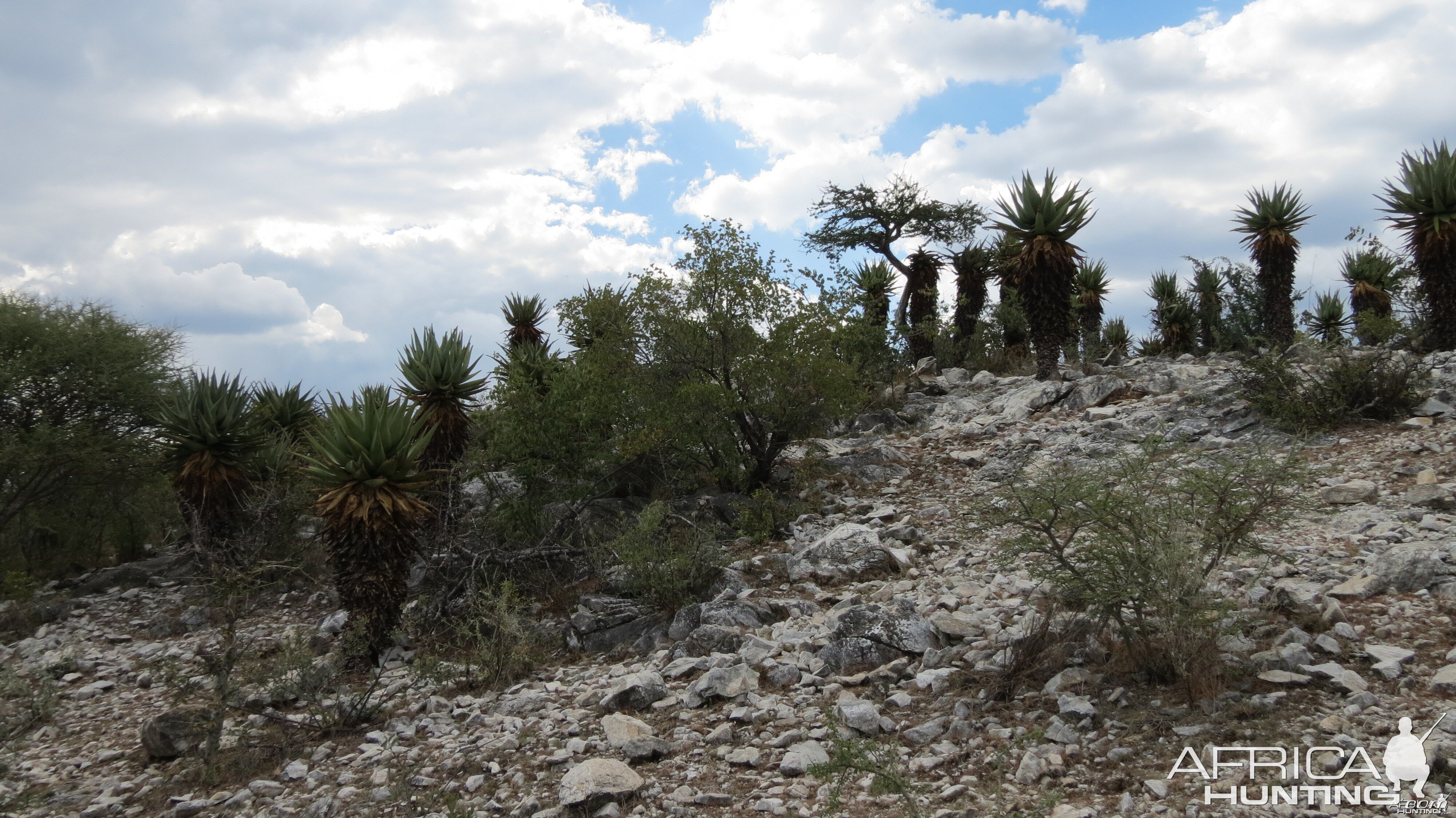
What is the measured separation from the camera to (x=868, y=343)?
1931 centimetres

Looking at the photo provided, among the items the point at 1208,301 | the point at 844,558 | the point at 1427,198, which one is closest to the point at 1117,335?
the point at 1208,301

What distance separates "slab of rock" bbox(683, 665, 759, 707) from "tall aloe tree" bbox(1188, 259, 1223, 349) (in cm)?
2417

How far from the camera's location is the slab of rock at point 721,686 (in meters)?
6.41

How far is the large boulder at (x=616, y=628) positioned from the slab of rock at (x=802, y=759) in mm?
3267

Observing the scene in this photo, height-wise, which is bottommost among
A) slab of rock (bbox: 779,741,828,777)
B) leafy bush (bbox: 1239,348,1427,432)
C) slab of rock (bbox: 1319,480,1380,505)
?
slab of rock (bbox: 779,741,828,777)

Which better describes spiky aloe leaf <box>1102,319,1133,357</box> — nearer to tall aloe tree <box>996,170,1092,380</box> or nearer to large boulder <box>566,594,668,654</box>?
tall aloe tree <box>996,170,1092,380</box>

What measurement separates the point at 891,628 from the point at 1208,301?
2420 cm

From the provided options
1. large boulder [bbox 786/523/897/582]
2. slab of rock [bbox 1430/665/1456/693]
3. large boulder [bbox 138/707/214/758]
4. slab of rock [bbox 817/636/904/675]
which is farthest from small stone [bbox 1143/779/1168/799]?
large boulder [bbox 138/707/214/758]

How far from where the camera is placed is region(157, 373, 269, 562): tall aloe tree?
42.3 ft

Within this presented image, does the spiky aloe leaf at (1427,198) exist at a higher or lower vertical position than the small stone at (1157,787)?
higher

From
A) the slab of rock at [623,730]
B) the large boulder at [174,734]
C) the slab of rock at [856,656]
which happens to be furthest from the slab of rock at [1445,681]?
the large boulder at [174,734]

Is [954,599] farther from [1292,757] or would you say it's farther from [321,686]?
[321,686]

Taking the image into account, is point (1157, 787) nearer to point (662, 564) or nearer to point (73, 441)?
point (662, 564)

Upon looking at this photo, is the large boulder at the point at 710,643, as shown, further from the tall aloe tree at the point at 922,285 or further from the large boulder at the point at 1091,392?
the tall aloe tree at the point at 922,285
